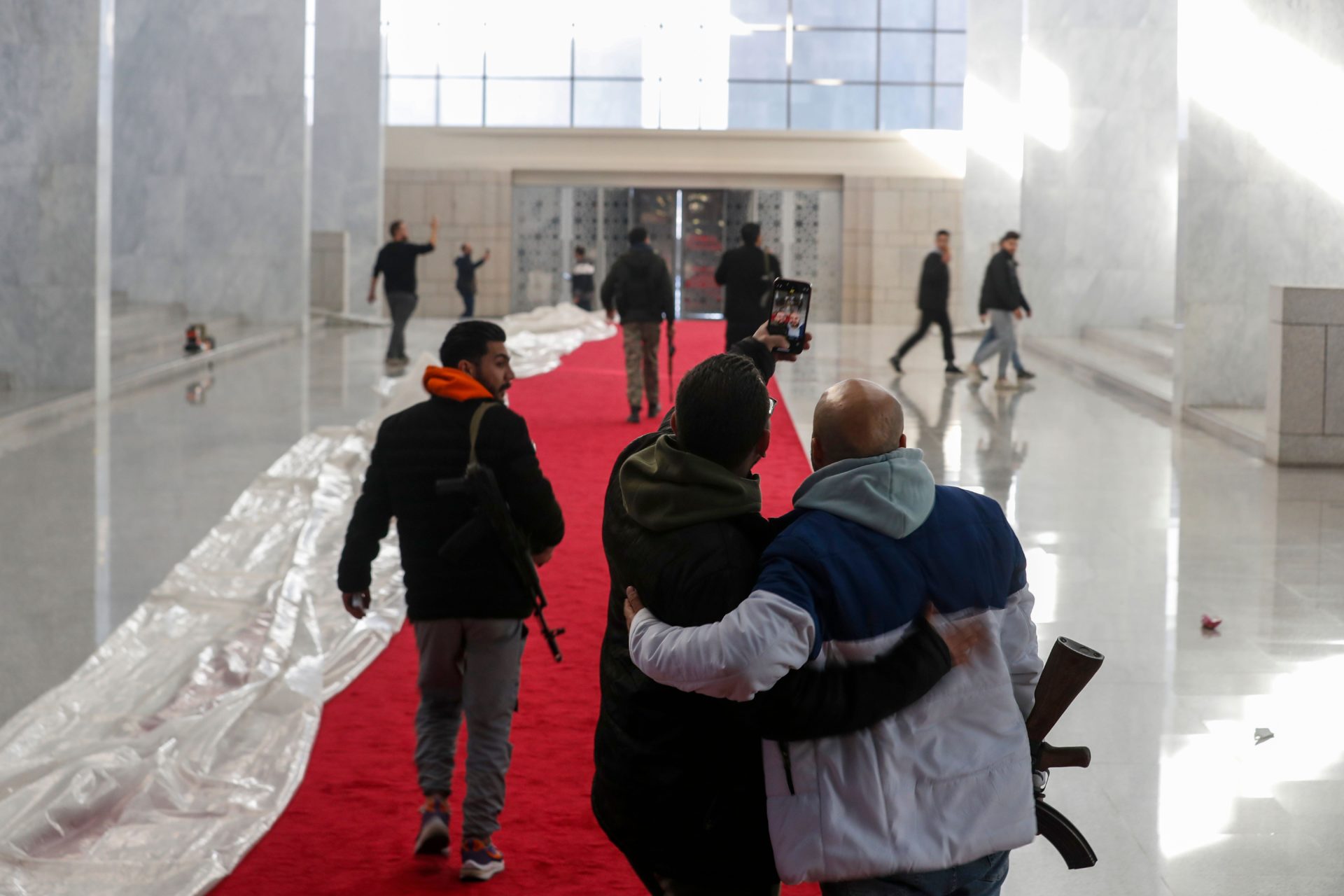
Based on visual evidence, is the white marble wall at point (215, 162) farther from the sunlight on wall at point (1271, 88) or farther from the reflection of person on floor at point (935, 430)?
the sunlight on wall at point (1271, 88)

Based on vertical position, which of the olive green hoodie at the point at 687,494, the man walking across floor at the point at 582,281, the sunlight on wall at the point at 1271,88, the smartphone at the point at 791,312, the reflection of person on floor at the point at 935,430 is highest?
the sunlight on wall at the point at 1271,88

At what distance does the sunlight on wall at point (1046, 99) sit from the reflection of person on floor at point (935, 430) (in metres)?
5.51

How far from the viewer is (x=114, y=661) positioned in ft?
18.5

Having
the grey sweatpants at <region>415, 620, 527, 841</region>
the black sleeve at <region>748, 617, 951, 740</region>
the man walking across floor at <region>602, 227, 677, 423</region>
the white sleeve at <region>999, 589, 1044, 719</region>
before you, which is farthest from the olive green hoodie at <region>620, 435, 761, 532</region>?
the man walking across floor at <region>602, 227, 677, 423</region>

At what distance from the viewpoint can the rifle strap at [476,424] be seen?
3.87 m

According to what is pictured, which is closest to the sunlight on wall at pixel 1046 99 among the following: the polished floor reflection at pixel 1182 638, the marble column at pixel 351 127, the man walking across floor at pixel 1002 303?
the man walking across floor at pixel 1002 303

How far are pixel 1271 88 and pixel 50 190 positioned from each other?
1071 cm

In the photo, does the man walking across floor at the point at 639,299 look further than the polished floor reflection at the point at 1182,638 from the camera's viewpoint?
Yes

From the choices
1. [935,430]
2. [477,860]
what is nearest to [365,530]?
[477,860]

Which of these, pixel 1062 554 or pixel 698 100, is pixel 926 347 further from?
pixel 1062 554

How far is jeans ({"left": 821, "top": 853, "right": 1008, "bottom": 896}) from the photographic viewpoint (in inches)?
91.7

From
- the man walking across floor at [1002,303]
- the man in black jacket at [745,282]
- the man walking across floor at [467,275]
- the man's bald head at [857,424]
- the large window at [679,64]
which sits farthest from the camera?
the large window at [679,64]

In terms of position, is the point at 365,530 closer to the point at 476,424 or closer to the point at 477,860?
the point at 476,424

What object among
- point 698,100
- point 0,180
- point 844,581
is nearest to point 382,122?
point 698,100
